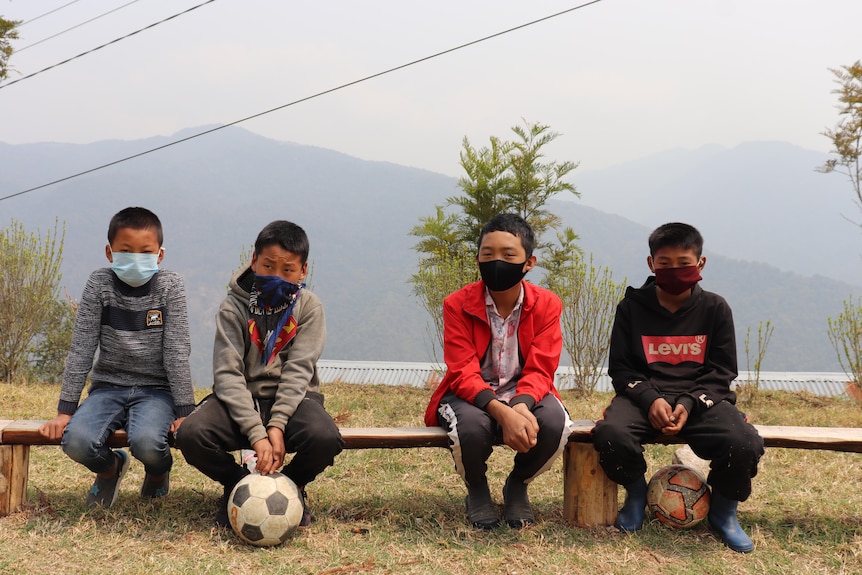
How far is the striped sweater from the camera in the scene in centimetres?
374

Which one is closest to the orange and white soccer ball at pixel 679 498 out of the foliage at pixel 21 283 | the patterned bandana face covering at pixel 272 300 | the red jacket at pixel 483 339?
the red jacket at pixel 483 339

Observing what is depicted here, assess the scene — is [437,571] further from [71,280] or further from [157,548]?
[71,280]

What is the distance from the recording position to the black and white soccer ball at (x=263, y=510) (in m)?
3.20

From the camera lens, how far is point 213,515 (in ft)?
12.2

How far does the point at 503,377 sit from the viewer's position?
3793 mm

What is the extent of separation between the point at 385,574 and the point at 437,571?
224 mm

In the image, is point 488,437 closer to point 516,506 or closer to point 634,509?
point 516,506

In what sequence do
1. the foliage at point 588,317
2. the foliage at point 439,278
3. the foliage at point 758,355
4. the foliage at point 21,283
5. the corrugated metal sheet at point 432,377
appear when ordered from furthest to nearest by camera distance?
1. the corrugated metal sheet at point 432,377
2. the foliage at point 21,283
3. the foliage at point 439,278
4. the foliage at point 588,317
5. the foliage at point 758,355

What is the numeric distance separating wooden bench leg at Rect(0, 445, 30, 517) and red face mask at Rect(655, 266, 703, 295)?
3456mm

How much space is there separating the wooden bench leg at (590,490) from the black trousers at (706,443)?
6 centimetres

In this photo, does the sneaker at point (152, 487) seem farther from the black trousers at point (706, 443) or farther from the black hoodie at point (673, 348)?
the black hoodie at point (673, 348)

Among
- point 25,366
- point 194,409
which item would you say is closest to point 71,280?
point 25,366

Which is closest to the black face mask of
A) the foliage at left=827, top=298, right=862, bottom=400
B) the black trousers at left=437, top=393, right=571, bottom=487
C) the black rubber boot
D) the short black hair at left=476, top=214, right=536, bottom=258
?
the short black hair at left=476, top=214, right=536, bottom=258

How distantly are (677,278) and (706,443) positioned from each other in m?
0.85
